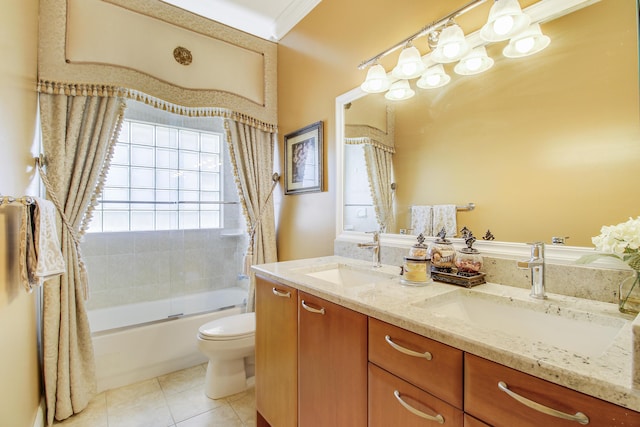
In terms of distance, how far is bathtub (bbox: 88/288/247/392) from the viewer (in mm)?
2082

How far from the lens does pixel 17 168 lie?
141 centimetres

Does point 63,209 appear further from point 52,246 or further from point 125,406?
point 125,406

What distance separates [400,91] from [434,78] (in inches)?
8.3

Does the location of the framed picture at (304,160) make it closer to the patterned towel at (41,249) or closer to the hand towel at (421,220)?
the hand towel at (421,220)

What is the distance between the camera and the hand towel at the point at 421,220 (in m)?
1.52

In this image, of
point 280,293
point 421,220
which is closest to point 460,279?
point 421,220

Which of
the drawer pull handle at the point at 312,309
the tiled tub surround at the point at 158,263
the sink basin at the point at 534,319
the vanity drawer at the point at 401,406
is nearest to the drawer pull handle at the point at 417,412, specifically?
the vanity drawer at the point at 401,406

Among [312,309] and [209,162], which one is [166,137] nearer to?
[209,162]

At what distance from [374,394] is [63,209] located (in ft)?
7.00

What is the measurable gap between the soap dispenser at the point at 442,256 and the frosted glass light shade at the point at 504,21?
866 mm

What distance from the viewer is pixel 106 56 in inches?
78.6

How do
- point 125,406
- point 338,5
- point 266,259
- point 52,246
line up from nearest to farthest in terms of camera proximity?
point 52,246 → point 125,406 → point 338,5 → point 266,259

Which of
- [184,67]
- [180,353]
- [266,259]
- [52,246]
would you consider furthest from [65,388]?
[184,67]

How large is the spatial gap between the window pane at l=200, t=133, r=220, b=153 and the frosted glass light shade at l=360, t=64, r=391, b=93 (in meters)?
1.89
